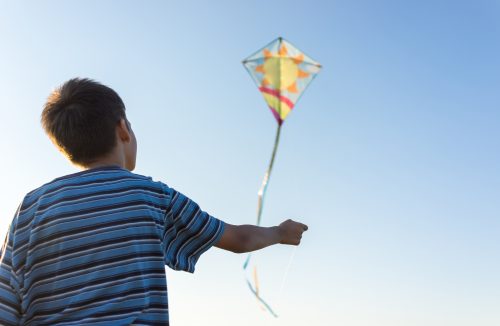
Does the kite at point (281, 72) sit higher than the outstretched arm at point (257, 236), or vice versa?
the kite at point (281, 72)

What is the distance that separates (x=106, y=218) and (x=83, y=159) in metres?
0.39

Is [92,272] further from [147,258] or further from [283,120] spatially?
[283,120]

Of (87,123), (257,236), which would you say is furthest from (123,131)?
(257,236)

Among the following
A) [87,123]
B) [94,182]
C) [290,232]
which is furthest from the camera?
[290,232]

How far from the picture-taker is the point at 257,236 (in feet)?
9.52

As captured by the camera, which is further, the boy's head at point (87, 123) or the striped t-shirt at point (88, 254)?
the boy's head at point (87, 123)

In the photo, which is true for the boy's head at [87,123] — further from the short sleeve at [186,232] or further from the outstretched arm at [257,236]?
the outstretched arm at [257,236]

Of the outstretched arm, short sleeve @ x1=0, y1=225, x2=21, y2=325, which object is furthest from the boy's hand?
short sleeve @ x1=0, y1=225, x2=21, y2=325

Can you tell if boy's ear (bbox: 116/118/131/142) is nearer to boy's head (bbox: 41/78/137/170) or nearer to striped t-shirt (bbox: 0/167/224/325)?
boy's head (bbox: 41/78/137/170)

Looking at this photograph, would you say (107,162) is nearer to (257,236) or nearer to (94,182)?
(94,182)

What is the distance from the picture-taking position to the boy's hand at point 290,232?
3027 millimetres

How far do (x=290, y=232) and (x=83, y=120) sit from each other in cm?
117

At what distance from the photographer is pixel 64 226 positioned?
2.45 metres

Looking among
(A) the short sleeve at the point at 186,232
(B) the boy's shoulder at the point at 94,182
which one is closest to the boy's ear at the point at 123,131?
(B) the boy's shoulder at the point at 94,182
